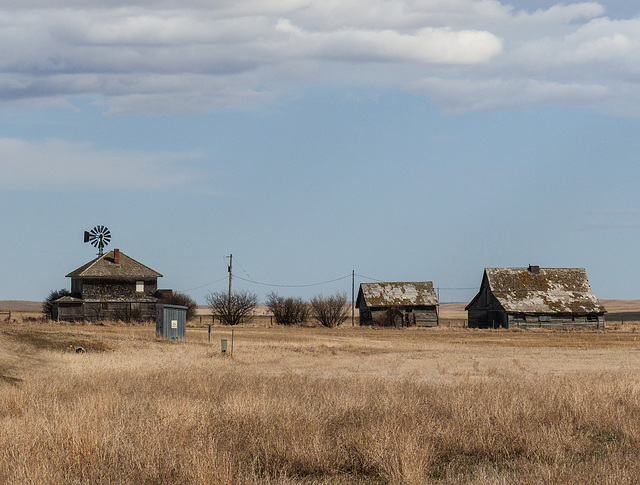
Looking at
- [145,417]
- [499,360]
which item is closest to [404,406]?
[145,417]

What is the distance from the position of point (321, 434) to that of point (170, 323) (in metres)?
30.2

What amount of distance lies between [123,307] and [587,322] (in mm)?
42125

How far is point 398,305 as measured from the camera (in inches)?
2891

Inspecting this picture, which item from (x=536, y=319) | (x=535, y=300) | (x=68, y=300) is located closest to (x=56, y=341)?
(x=68, y=300)

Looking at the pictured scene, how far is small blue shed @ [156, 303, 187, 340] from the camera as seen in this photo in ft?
128

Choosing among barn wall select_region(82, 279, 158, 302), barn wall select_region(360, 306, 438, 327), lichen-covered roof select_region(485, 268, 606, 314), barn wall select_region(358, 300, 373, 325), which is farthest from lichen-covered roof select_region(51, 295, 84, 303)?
lichen-covered roof select_region(485, 268, 606, 314)

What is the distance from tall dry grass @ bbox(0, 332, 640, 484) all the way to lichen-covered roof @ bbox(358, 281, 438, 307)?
187 ft

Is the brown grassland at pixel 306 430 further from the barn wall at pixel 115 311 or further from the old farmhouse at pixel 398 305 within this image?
the old farmhouse at pixel 398 305

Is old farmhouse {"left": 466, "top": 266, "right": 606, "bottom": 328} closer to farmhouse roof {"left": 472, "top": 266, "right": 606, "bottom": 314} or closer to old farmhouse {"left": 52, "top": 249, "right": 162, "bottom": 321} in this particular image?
farmhouse roof {"left": 472, "top": 266, "right": 606, "bottom": 314}

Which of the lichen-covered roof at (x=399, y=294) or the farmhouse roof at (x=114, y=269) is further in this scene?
the lichen-covered roof at (x=399, y=294)

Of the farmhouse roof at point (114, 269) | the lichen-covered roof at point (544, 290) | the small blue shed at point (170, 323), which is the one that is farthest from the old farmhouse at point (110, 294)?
the lichen-covered roof at point (544, 290)

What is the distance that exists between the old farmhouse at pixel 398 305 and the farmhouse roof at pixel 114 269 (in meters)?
21.9

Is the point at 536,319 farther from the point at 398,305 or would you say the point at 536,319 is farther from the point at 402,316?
the point at 398,305

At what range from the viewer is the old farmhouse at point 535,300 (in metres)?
65.7
